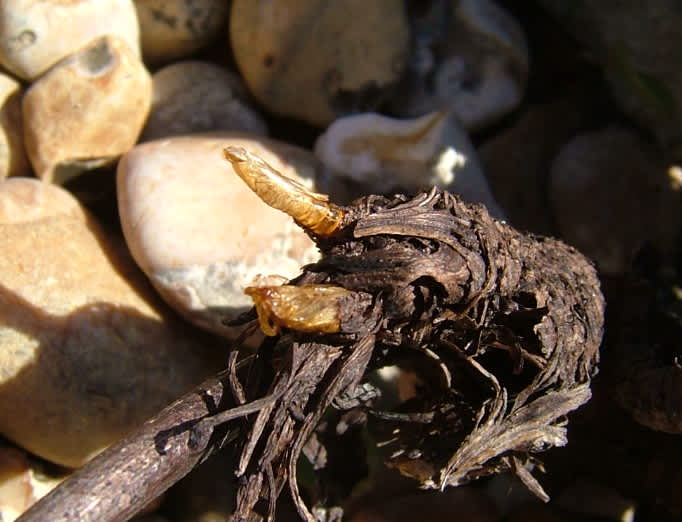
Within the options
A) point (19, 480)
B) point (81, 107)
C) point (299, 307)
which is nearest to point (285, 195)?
point (299, 307)

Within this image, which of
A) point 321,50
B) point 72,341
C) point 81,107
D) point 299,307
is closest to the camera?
point 299,307

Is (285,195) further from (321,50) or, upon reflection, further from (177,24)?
(177,24)

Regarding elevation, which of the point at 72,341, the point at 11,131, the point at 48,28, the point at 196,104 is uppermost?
the point at 48,28

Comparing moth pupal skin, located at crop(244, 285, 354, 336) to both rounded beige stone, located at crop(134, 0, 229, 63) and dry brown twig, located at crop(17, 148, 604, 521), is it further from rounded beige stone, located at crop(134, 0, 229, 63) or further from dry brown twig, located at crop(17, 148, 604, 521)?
rounded beige stone, located at crop(134, 0, 229, 63)

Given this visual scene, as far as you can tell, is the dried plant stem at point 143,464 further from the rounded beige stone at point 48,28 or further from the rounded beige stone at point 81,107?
the rounded beige stone at point 48,28

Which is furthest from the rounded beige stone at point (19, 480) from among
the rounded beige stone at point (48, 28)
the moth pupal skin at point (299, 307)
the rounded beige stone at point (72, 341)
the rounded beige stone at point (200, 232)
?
the rounded beige stone at point (48, 28)

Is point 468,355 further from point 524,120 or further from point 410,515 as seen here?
point 524,120

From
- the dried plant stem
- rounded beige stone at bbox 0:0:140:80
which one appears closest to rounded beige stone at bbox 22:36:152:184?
rounded beige stone at bbox 0:0:140:80

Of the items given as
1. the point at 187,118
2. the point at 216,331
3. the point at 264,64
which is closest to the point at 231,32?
the point at 264,64
